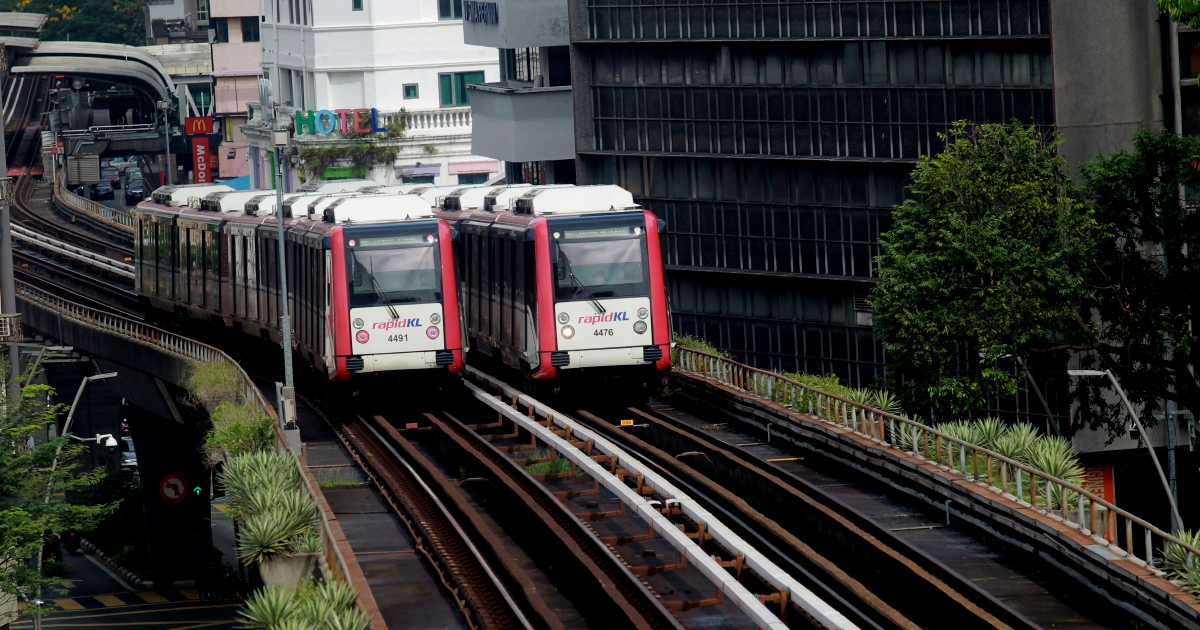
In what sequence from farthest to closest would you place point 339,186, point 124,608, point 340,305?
1. point 124,608
2. point 339,186
3. point 340,305

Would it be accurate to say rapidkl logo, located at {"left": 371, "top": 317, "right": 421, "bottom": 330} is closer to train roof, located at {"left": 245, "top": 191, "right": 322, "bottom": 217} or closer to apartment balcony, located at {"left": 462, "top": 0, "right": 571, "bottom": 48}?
train roof, located at {"left": 245, "top": 191, "right": 322, "bottom": 217}

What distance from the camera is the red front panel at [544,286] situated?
91.5 feet

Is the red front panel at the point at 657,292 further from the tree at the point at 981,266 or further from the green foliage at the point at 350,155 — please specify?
the green foliage at the point at 350,155

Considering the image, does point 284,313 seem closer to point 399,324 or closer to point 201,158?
point 399,324

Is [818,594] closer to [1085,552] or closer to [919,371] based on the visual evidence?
[1085,552]

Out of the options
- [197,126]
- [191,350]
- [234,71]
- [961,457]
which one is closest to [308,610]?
[961,457]

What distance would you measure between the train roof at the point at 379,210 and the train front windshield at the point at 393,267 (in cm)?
82

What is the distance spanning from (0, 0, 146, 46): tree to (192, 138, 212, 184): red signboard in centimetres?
4048

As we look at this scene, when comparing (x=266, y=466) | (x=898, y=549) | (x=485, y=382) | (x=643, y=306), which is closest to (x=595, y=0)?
(x=485, y=382)

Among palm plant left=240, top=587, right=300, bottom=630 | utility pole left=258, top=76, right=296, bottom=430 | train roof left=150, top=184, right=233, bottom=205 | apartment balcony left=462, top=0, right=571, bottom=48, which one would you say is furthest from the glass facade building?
palm plant left=240, top=587, right=300, bottom=630

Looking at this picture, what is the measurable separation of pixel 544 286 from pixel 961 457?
8463 mm

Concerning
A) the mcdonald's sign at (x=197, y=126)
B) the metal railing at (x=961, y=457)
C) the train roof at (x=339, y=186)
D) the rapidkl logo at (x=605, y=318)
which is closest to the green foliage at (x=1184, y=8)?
the metal railing at (x=961, y=457)

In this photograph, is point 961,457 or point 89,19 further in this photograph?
point 89,19

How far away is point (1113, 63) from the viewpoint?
38.8 meters
